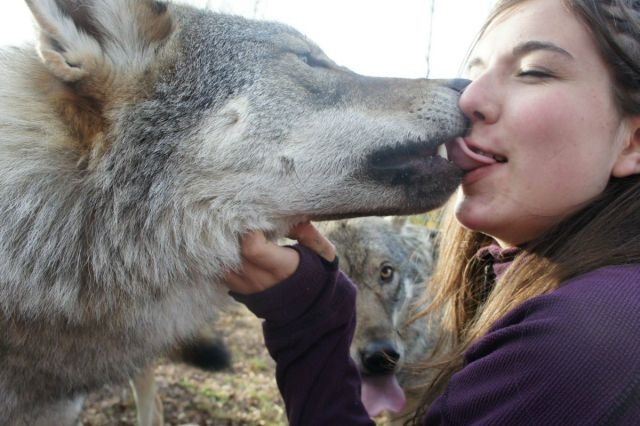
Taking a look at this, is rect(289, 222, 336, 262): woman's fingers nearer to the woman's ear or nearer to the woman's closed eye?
the woman's closed eye

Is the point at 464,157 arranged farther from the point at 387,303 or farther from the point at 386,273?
the point at 386,273

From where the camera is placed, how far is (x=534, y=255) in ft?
5.87

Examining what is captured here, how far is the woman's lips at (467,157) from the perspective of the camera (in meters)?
1.79

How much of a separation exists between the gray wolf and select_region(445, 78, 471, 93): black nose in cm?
153

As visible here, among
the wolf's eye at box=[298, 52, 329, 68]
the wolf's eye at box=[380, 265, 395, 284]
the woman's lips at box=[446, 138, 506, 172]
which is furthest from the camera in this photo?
the wolf's eye at box=[380, 265, 395, 284]

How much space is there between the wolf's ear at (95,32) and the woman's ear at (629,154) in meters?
1.74

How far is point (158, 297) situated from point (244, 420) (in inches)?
129

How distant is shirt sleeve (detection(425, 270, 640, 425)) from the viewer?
3.65ft

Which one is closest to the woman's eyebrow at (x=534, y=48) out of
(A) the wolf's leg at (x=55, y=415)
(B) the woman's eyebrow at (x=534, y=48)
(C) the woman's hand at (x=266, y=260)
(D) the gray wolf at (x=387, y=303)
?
(B) the woman's eyebrow at (x=534, y=48)

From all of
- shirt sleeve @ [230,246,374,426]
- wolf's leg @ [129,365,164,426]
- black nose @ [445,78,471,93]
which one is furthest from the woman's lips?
wolf's leg @ [129,365,164,426]

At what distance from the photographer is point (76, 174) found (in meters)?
1.79

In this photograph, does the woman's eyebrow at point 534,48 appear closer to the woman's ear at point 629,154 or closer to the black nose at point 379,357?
the woman's ear at point 629,154

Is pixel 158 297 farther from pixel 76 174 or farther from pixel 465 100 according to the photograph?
pixel 465 100

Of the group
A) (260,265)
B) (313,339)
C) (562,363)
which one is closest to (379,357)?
(313,339)
